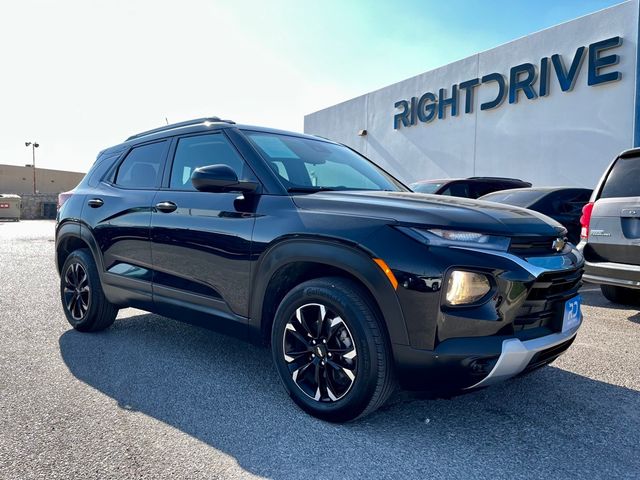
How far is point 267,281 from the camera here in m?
2.91

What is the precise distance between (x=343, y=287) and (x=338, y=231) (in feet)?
0.96

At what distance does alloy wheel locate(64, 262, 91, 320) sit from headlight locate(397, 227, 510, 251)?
3193 mm

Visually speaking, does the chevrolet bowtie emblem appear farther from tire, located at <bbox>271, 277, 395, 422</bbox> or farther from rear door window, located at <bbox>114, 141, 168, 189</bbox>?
rear door window, located at <bbox>114, 141, 168, 189</bbox>

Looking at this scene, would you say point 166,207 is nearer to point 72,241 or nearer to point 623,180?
point 72,241

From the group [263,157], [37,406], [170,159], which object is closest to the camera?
[37,406]

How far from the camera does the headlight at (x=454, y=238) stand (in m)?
2.37

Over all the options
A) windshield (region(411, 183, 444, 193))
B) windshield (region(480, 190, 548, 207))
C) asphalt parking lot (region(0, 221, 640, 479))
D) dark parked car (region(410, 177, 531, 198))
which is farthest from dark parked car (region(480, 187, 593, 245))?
asphalt parking lot (region(0, 221, 640, 479))

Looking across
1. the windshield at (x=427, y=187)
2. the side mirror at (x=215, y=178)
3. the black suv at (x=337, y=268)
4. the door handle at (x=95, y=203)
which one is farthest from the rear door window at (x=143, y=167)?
the windshield at (x=427, y=187)

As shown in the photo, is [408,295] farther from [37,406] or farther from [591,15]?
[591,15]

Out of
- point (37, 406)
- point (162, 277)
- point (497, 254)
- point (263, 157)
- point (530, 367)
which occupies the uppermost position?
point (263, 157)

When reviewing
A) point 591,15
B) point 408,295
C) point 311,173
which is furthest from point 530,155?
point 408,295

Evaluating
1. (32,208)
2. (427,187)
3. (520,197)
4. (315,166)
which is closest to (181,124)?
(315,166)

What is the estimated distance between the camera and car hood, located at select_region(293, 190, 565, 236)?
8.00 ft

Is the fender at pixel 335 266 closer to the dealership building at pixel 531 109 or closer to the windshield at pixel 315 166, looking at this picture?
the windshield at pixel 315 166
